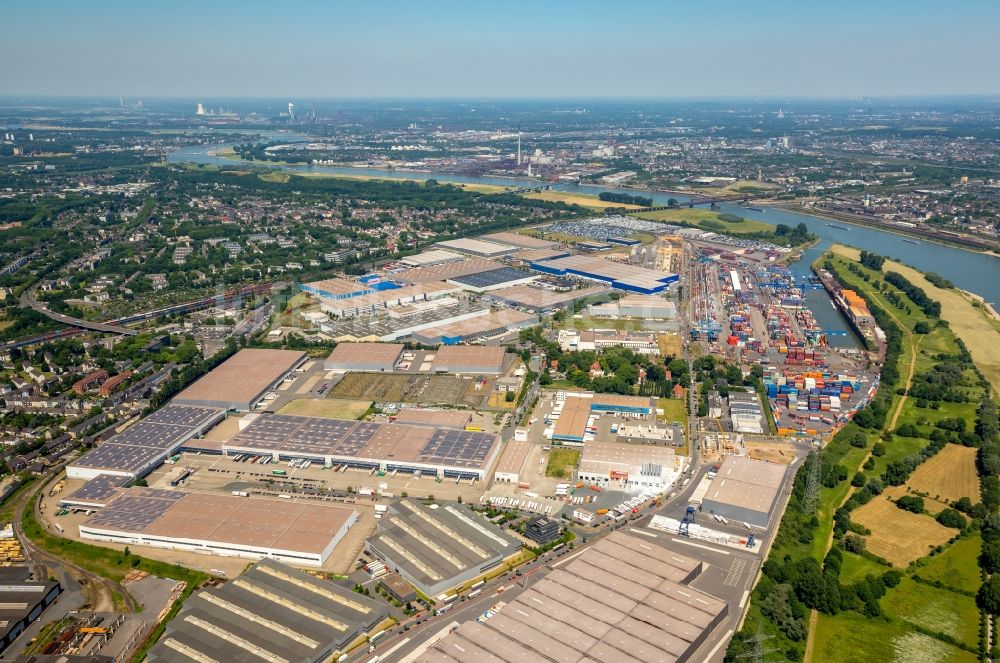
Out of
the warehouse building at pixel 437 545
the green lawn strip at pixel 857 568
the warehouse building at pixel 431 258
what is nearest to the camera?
the warehouse building at pixel 437 545

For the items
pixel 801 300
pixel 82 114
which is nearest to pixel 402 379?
pixel 801 300

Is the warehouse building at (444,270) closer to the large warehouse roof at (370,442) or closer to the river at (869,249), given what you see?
the large warehouse roof at (370,442)

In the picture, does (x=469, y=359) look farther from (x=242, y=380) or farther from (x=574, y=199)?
(x=574, y=199)

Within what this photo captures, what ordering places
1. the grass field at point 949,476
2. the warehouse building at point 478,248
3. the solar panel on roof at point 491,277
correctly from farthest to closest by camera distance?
1. the warehouse building at point 478,248
2. the solar panel on roof at point 491,277
3. the grass field at point 949,476

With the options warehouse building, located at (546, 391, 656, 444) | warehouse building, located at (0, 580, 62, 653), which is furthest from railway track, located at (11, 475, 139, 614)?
warehouse building, located at (546, 391, 656, 444)

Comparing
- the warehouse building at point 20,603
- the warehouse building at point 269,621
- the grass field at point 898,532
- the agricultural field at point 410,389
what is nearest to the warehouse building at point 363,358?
the agricultural field at point 410,389

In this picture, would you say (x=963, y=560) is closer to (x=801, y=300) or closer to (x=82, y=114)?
(x=801, y=300)
